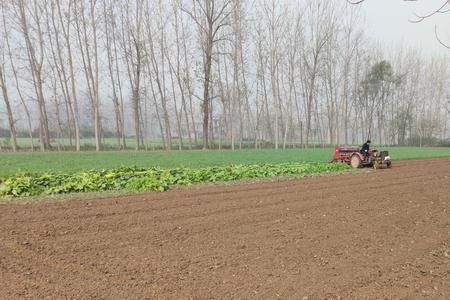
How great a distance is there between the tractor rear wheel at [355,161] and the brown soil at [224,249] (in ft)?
25.2

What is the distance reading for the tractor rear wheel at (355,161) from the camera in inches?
634

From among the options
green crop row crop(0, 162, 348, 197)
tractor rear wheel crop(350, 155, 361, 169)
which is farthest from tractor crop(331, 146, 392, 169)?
green crop row crop(0, 162, 348, 197)

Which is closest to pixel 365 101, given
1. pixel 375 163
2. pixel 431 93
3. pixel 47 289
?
pixel 431 93

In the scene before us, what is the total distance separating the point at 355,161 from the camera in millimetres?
16297

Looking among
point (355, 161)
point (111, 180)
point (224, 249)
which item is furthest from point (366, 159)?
point (224, 249)

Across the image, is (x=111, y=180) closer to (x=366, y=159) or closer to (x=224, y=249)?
(x=224, y=249)

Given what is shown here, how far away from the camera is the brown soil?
375 cm

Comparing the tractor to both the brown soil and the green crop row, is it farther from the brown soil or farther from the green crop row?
the brown soil

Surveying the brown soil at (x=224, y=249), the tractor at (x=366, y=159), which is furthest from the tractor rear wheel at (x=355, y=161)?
the brown soil at (x=224, y=249)

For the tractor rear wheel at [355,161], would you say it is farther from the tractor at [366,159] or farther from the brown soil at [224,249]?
the brown soil at [224,249]

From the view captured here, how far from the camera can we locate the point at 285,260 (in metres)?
4.54

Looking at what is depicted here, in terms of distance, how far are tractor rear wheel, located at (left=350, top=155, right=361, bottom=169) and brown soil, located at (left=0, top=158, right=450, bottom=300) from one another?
768 centimetres

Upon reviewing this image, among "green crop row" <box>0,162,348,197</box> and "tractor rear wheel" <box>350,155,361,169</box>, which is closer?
"green crop row" <box>0,162,348,197</box>

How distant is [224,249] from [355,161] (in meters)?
12.9
